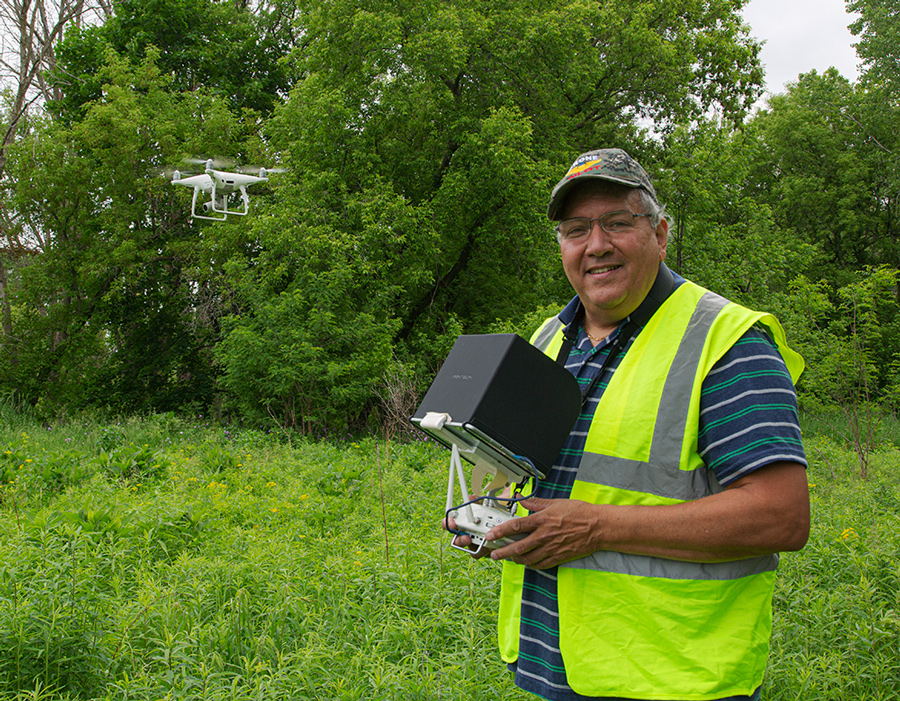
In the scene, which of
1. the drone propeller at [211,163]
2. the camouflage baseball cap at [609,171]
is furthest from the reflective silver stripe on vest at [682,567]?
the drone propeller at [211,163]

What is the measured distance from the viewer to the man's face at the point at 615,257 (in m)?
1.67

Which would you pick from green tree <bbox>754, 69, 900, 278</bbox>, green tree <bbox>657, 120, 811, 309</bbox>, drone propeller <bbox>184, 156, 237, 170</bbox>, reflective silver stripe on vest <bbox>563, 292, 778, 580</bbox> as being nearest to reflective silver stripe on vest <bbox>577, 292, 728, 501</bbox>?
reflective silver stripe on vest <bbox>563, 292, 778, 580</bbox>

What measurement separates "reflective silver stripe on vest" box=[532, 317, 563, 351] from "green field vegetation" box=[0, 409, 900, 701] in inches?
65.2

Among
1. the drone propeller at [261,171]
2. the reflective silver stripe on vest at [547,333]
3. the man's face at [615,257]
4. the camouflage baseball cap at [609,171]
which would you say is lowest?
the reflective silver stripe on vest at [547,333]

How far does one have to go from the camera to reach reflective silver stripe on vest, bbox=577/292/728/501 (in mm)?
1459

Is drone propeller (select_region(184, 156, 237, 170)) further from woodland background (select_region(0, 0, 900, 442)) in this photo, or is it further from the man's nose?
the man's nose

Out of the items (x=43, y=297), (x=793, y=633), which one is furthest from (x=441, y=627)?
(x=43, y=297)

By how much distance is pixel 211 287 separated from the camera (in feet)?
Answer: 50.0

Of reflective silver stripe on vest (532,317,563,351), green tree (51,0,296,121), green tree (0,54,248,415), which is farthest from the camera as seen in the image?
green tree (51,0,296,121)

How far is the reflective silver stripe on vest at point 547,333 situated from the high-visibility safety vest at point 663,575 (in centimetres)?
42

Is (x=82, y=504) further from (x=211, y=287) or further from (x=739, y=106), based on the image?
(x=739, y=106)

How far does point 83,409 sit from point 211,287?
11.6 ft

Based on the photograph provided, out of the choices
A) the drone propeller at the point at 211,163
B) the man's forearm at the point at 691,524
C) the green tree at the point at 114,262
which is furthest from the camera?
the green tree at the point at 114,262

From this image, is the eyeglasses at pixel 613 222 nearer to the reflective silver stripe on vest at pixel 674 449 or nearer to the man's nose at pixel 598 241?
the man's nose at pixel 598 241
